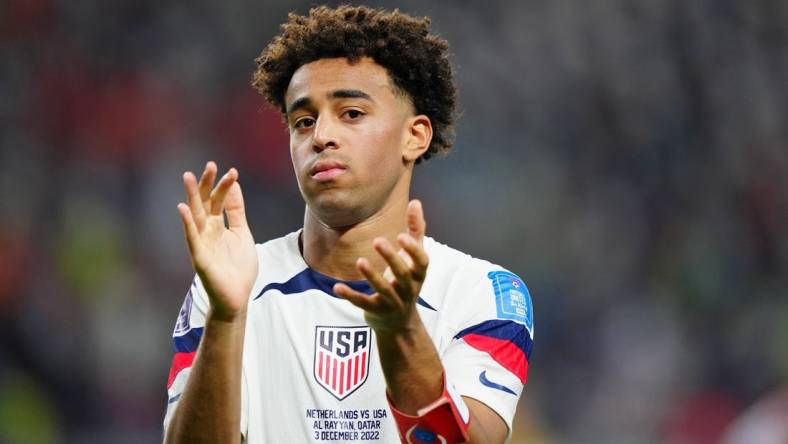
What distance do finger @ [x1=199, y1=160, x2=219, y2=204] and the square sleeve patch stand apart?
0.98 m

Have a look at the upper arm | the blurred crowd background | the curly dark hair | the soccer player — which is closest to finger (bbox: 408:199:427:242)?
the soccer player

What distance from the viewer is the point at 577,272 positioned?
795cm

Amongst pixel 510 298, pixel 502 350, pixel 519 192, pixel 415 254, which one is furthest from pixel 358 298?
pixel 519 192

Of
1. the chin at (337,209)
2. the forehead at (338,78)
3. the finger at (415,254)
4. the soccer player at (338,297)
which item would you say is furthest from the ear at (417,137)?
the finger at (415,254)

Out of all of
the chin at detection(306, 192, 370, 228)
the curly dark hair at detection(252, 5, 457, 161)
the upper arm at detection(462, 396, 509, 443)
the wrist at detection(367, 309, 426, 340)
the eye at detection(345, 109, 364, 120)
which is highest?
the curly dark hair at detection(252, 5, 457, 161)

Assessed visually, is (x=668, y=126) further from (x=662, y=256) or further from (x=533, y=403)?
(x=533, y=403)

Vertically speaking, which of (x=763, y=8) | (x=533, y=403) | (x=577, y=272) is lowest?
(x=533, y=403)

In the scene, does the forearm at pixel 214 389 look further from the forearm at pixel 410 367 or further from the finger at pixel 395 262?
the finger at pixel 395 262

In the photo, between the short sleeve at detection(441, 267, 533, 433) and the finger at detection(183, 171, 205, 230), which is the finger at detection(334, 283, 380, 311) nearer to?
the finger at detection(183, 171, 205, 230)

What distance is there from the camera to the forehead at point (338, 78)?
3.50m

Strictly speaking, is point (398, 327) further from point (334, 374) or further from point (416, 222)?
point (334, 374)

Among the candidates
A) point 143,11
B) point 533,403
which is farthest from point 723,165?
point 143,11

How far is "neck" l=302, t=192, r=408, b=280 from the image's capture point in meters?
3.49

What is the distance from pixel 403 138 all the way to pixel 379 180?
22 centimetres
